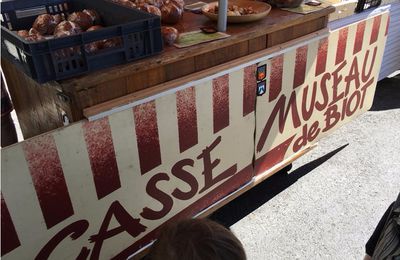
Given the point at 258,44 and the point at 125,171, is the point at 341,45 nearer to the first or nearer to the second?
the point at 258,44

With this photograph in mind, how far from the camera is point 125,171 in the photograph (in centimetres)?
166

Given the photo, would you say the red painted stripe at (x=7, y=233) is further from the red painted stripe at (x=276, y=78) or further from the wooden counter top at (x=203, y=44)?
the red painted stripe at (x=276, y=78)

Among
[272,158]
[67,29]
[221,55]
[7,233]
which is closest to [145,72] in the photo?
[67,29]

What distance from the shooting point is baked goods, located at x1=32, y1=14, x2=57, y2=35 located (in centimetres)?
162

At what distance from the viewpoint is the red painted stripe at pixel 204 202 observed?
6.13 feet

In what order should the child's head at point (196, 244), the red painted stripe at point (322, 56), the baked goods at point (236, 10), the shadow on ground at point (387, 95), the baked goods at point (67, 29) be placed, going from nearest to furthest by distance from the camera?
the child's head at point (196, 244), the baked goods at point (67, 29), the baked goods at point (236, 10), the red painted stripe at point (322, 56), the shadow on ground at point (387, 95)

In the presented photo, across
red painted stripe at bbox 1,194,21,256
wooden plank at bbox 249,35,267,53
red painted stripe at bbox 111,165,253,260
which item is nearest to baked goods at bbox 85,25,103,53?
red painted stripe at bbox 1,194,21,256

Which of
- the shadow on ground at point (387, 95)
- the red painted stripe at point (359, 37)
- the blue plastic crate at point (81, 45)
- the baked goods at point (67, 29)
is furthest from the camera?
the shadow on ground at point (387, 95)

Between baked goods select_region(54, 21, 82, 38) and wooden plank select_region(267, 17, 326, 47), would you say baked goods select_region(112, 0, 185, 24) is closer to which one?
baked goods select_region(54, 21, 82, 38)

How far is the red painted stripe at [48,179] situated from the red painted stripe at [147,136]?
36cm

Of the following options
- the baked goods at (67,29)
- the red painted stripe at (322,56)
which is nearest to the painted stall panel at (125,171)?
the baked goods at (67,29)

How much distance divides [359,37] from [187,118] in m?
1.59

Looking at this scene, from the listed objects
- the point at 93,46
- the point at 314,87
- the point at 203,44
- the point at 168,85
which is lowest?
the point at 314,87

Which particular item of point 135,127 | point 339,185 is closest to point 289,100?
point 339,185
